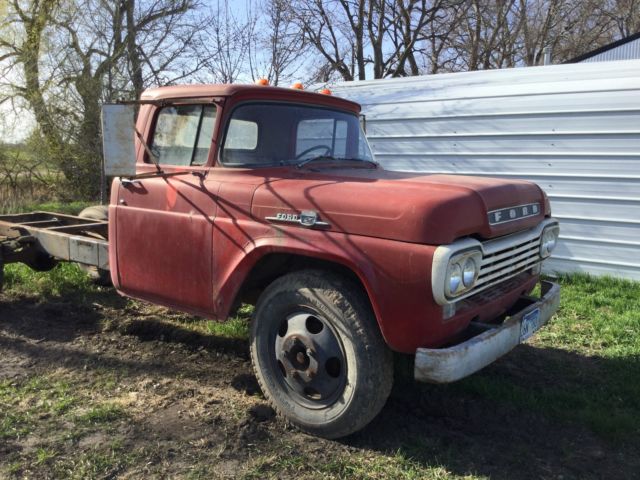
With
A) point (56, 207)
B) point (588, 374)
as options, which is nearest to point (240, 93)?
point (588, 374)

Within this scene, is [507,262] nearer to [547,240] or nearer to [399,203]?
[547,240]

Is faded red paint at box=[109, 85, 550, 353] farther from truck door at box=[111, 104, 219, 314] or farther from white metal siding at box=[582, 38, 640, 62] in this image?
white metal siding at box=[582, 38, 640, 62]

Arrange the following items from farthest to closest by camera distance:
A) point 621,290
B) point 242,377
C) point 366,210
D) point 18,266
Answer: point 18,266
point 621,290
point 242,377
point 366,210

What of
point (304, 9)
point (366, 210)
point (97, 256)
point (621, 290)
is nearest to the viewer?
point (366, 210)

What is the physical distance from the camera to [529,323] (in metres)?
3.62

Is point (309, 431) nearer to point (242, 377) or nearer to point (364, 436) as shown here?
→ point (364, 436)

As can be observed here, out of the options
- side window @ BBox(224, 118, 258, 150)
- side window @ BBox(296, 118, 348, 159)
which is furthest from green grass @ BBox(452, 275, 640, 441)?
side window @ BBox(224, 118, 258, 150)

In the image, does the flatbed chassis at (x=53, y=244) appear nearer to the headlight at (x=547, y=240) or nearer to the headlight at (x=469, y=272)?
the headlight at (x=469, y=272)

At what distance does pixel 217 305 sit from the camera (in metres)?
3.73

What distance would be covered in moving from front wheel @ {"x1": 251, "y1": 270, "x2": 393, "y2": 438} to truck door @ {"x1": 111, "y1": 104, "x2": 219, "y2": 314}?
0.54 metres

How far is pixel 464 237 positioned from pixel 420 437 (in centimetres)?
126

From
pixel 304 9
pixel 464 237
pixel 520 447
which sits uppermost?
pixel 304 9

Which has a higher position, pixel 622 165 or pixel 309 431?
pixel 622 165

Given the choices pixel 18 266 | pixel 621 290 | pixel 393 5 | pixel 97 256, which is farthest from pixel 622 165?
pixel 393 5
